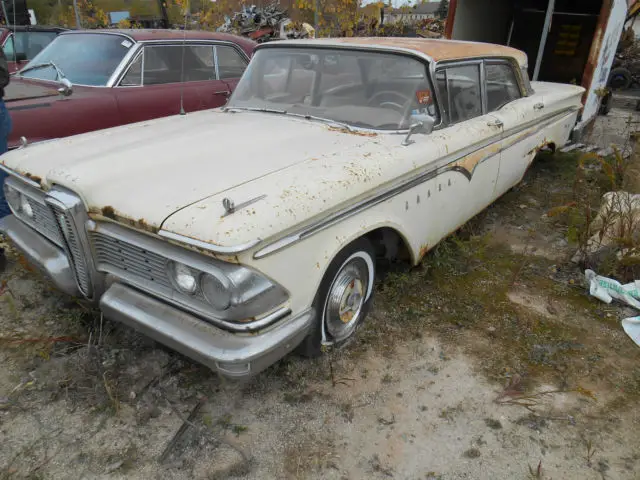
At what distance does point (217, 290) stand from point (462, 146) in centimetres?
201

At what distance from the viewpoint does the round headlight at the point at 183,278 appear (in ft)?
6.47

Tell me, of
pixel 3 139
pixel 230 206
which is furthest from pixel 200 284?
pixel 3 139

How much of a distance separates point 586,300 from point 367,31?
10.7 metres

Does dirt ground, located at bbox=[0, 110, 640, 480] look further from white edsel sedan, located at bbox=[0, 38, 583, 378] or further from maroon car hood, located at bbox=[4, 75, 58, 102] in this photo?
maroon car hood, located at bbox=[4, 75, 58, 102]

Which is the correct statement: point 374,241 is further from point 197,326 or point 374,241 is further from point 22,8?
point 22,8

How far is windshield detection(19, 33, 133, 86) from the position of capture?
4719 mm

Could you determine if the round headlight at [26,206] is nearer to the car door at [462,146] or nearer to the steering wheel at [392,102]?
the steering wheel at [392,102]

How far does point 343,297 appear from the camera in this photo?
2541 millimetres

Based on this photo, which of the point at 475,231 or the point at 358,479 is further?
the point at 475,231

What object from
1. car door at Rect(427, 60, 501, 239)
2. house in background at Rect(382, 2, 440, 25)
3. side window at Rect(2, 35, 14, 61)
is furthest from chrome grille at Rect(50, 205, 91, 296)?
house in background at Rect(382, 2, 440, 25)

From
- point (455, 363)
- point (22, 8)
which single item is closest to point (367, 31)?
point (22, 8)

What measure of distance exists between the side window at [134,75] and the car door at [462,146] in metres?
3.22

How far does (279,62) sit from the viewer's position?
342 cm

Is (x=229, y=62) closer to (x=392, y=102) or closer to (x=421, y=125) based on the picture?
(x=392, y=102)
